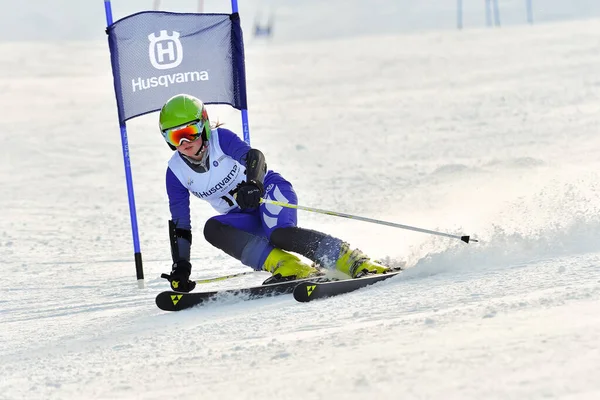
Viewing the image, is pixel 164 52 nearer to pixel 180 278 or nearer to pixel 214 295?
pixel 180 278

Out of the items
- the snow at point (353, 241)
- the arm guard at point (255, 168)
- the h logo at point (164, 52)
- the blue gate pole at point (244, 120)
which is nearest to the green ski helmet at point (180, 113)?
the arm guard at point (255, 168)

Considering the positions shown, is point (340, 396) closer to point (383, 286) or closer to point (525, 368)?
point (525, 368)

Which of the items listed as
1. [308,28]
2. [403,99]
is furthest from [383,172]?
[308,28]

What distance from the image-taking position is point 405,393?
2.64m

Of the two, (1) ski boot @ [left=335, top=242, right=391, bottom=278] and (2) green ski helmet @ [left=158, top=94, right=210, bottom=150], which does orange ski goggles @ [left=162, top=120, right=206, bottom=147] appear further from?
(1) ski boot @ [left=335, top=242, right=391, bottom=278]

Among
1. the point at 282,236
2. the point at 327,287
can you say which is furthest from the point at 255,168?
the point at 327,287

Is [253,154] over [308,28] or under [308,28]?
under

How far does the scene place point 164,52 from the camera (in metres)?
6.28

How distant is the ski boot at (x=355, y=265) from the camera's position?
482 cm

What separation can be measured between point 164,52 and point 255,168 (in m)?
1.68

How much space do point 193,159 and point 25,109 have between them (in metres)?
13.4

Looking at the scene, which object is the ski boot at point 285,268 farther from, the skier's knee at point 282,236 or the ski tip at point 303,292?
the ski tip at point 303,292

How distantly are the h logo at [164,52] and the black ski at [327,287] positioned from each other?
89.6 inches

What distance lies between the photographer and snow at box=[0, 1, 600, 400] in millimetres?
2990
